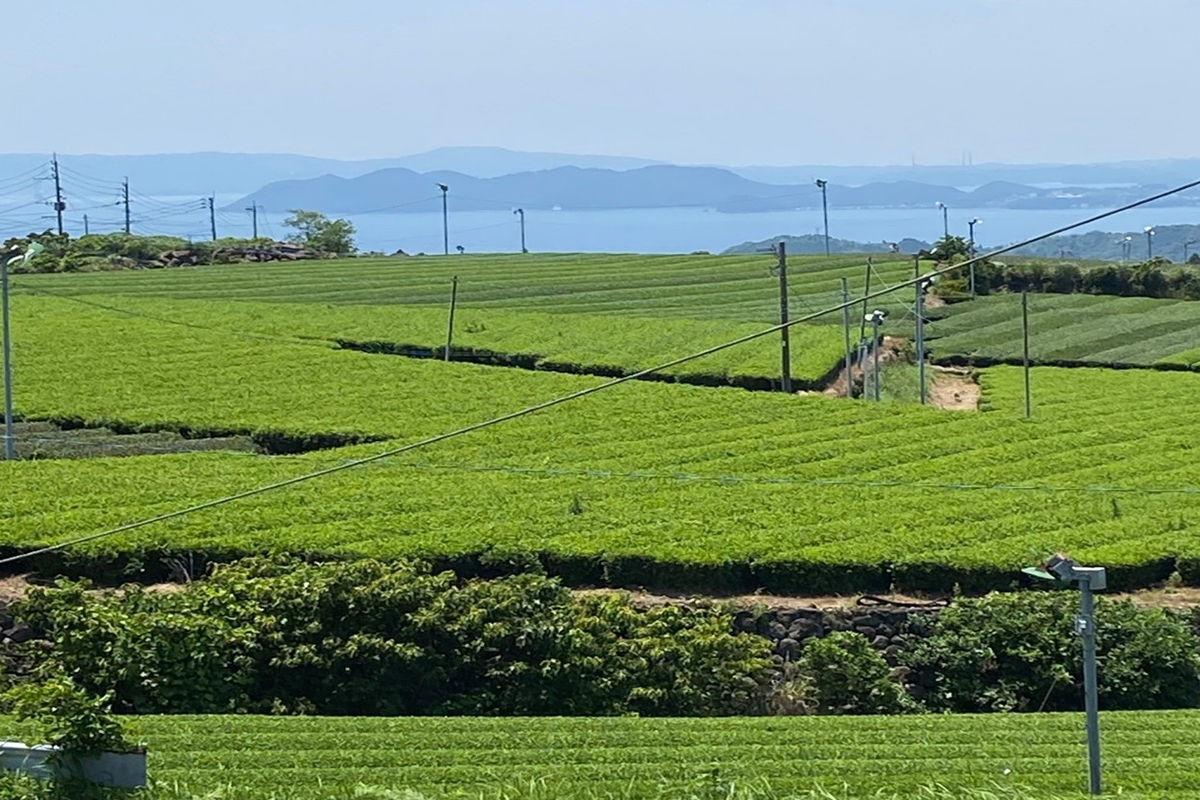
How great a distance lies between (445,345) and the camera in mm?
44938

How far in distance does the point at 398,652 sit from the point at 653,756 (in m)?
4.20

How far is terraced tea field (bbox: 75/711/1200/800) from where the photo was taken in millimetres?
12156

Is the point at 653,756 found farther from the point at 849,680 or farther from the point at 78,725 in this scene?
the point at 78,725

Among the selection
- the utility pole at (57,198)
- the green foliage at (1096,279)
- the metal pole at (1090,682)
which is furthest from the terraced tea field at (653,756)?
the utility pole at (57,198)

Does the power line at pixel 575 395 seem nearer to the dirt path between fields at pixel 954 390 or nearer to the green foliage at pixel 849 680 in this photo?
the green foliage at pixel 849 680

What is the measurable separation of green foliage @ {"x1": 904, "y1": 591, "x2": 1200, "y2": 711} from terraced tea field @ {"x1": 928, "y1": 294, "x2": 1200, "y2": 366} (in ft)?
109

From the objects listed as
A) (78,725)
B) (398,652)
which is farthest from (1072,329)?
(78,725)

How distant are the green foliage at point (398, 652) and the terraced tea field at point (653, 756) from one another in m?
1.46

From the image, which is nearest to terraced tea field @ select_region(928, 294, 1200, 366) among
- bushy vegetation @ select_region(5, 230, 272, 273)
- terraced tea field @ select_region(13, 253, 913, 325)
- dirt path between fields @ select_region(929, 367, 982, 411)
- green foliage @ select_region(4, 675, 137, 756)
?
dirt path between fields @ select_region(929, 367, 982, 411)

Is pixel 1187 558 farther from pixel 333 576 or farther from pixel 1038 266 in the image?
pixel 1038 266

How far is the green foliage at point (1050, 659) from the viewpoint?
1734 centimetres

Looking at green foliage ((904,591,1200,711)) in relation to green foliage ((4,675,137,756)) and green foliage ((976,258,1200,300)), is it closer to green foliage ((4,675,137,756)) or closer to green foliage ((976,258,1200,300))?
green foliage ((4,675,137,756))

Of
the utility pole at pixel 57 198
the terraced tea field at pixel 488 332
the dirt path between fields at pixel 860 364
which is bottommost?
the dirt path between fields at pixel 860 364

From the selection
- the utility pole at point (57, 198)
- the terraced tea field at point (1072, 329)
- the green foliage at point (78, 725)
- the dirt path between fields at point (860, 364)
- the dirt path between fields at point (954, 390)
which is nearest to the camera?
the green foliage at point (78, 725)
